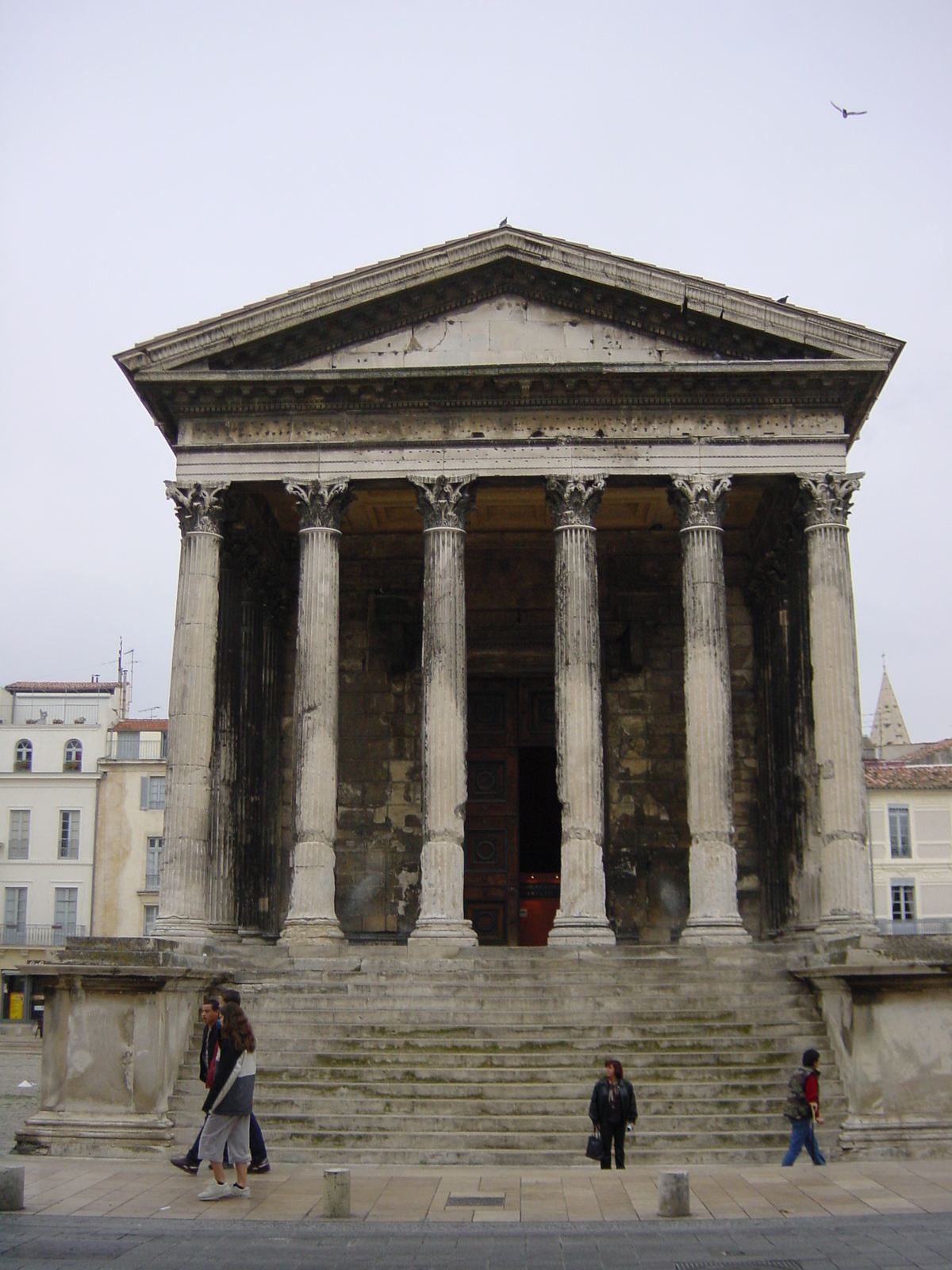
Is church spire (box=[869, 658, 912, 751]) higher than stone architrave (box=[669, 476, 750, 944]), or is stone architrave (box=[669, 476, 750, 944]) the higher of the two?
church spire (box=[869, 658, 912, 751])

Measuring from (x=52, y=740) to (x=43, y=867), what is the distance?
16.3 ft

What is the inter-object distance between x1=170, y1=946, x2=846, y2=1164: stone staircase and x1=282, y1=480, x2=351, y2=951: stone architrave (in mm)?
1067

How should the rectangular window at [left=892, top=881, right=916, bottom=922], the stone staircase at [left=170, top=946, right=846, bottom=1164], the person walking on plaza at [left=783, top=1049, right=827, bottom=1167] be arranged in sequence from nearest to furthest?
the person walking on plaza at [left=783, top=1049, right=827, bottom=1167] < the stone staircase at [left=170, top=946, right=846, bottom=1164] < the rectangular window at [left=892, top=881, right=916, bottom=922]

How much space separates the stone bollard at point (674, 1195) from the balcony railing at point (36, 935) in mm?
43022

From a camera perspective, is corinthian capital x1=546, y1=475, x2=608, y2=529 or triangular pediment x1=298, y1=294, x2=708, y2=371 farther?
triangular pediment x1=298, y1=294, x2=708, y2=371

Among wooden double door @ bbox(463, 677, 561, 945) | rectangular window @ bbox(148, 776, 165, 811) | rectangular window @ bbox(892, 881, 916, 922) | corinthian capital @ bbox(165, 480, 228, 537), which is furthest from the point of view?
rectangular window @ bbox(148, 776, 165, 811)

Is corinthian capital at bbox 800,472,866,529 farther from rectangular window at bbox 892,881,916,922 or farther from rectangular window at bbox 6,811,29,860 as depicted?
rectangular window at bbox 6,811,29,860

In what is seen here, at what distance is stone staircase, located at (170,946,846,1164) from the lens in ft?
49.8

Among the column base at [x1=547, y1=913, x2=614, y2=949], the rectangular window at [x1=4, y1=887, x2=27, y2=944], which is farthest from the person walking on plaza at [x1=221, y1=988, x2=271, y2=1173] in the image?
the rectangular window at [x1=4, y1=887, x2=27, y2=944]

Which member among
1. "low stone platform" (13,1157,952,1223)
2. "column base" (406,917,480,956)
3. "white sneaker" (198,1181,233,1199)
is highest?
"column base" (406,917,480,956)

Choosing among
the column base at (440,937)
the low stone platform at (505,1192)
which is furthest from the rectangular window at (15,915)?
the low stone platform at (505,1192)

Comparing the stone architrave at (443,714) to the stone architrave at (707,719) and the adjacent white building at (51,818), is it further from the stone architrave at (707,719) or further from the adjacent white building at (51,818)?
the adjacent white building at (51,818)

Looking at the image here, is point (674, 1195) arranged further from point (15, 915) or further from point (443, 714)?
point (15, 915)

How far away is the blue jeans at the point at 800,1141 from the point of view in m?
14.1
